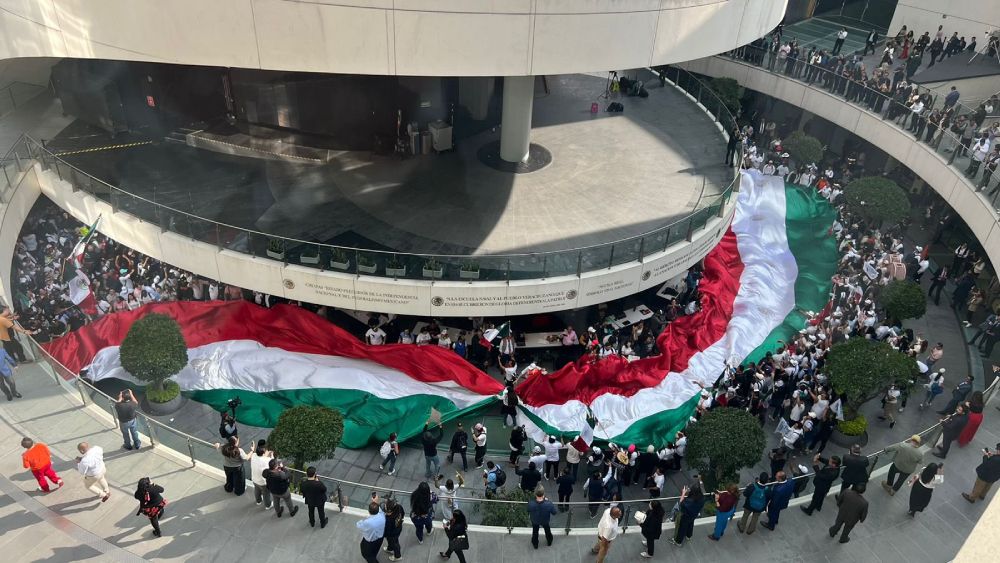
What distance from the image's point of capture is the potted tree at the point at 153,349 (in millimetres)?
16750

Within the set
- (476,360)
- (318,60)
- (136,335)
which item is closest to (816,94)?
(476,360)

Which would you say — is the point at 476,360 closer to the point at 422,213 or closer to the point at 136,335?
the point at 422,213

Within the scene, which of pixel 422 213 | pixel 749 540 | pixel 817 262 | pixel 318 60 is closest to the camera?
pixel 749 540

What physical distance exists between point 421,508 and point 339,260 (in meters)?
8.26

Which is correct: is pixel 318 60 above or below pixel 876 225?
above

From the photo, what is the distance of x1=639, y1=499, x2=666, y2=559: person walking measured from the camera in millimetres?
11997

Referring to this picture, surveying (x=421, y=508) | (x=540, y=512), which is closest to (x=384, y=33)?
(x=421, y=508)

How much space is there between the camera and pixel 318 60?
653 inches

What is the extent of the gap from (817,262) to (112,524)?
69.5 feet

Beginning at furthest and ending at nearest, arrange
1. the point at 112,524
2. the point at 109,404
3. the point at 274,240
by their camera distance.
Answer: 1. the point at 274,240
2. the point at 109,404
3. the point at 112,524

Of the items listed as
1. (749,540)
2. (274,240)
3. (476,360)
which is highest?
(274,240)

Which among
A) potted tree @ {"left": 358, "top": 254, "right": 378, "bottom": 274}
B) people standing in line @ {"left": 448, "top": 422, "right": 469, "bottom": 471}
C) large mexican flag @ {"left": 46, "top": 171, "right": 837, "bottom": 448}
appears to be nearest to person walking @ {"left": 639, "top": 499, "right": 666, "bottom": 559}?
large mexican flag @ {"left": 46, "top": 171, "right": 837, "bottom": 448}

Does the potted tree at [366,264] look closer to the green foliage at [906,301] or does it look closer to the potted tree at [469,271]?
the potted tree at [469,271]

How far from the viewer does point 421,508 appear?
12.1 m
